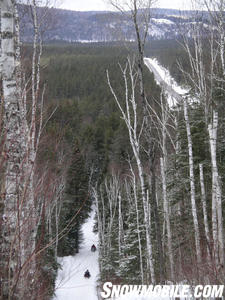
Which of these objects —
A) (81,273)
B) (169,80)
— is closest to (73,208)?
(81,273)

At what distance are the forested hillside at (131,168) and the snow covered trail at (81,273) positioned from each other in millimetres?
926

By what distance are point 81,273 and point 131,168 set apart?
13656 mm

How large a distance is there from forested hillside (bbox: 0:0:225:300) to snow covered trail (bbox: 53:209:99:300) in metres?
0.93

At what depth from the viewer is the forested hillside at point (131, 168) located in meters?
2.75

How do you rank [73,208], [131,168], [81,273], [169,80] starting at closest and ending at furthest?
[131,168]
[169,80]
[81,273]
[73,208]

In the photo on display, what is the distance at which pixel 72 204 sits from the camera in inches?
962

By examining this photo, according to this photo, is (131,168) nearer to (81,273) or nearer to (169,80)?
(169,80)

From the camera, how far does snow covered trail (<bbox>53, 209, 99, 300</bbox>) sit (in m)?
17.0

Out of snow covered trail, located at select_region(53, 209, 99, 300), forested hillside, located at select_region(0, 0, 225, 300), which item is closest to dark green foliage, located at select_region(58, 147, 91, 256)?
forested hillside, located at select_region(0, 0, 225, 300)

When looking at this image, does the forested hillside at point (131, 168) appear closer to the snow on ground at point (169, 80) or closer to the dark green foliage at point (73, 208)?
the dark green foliage at point (73, 208)

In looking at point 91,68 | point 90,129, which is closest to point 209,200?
point 90,129

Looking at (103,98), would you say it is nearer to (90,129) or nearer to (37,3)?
(90,129)

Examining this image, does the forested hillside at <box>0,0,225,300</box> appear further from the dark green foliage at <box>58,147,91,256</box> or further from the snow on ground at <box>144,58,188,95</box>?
the snow on ground at <box>144,58,188,95</box>

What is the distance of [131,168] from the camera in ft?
37.5
